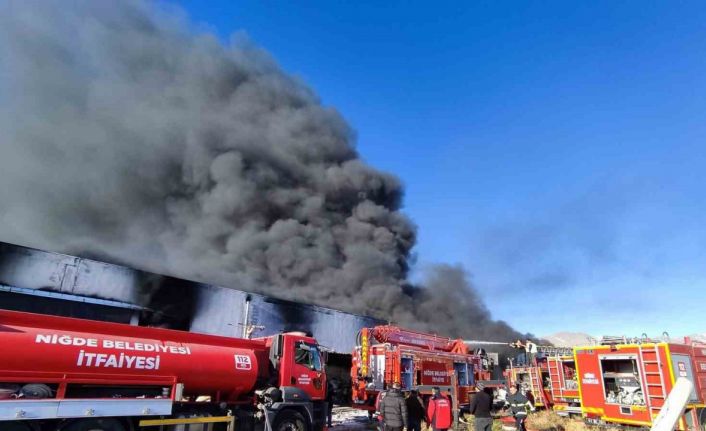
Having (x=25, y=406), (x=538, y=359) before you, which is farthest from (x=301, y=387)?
(x=538, y=359)

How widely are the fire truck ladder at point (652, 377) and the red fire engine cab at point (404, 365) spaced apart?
352 centimetres

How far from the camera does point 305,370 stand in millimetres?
9992

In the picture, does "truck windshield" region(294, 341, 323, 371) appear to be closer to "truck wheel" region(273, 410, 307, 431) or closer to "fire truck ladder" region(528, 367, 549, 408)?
"truck wheel" region(273, 410, 307, 431)

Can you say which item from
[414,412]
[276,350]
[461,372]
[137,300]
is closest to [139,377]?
[276,350]

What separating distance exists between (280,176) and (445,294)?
16.0 meters

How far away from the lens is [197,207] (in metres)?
34.4

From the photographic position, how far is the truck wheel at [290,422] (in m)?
8.81

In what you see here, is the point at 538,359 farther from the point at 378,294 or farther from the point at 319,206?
the point at 319,206

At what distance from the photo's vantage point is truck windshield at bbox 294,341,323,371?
10.0 m

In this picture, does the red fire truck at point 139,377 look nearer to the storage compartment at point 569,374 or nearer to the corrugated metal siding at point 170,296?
the storage compartment at point 569,374

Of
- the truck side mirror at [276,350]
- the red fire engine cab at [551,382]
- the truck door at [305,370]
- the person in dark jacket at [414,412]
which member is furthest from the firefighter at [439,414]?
the red fire engine cab at [551,382]

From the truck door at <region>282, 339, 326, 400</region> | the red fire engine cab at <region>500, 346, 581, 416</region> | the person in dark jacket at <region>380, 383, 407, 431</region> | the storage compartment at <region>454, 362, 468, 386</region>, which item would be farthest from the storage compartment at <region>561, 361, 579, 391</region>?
the person in dark jacket at <region>380, 383, 407, 431</region>

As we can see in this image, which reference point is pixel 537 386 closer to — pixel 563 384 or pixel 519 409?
pixel 563 384

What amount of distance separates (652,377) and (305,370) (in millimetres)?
7519
